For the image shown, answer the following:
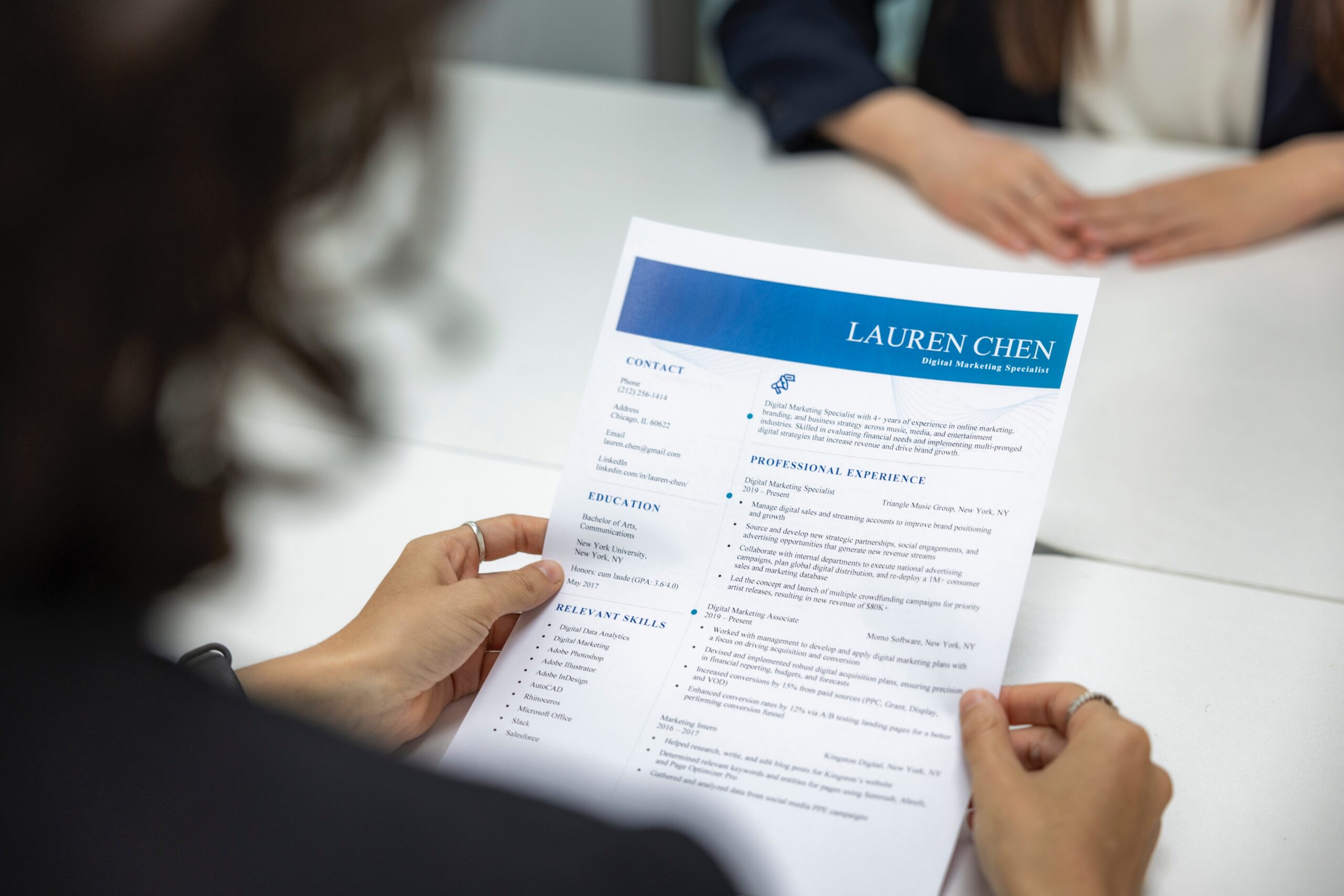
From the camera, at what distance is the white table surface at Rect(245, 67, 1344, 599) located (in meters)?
0.71

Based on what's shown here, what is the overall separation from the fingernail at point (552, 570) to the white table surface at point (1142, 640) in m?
0.09

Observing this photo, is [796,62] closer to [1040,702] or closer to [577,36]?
[1040,702]

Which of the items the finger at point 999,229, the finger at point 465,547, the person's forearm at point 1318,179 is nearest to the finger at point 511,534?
the finger at point 465,547

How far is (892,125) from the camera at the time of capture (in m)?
1.06

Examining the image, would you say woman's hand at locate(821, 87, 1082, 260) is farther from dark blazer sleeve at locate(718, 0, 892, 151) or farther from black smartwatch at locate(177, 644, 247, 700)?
black smartwatch at locate(177, 644, 247, 700)

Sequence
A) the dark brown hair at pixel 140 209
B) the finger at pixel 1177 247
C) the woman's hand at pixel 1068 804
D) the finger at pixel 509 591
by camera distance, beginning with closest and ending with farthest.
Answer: the dark brown hair at pixel 140 209, the woman's hand at pixel 1068 804, the finger at pixel 509 591, the finger at pixel 1177 247

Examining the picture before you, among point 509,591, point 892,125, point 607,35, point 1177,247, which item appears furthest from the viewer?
point 607,35

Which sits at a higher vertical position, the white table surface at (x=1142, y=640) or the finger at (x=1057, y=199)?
the finger at (x=1057, y=199)

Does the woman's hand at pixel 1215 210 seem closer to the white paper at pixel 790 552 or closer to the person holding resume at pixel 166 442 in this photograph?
the white paper at pixel 790 552

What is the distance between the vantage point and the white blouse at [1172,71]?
1.08 m

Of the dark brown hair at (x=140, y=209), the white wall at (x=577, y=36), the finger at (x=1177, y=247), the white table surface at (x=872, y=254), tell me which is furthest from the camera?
the white wall at (x=577, y=36)

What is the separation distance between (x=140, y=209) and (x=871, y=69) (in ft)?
3.15

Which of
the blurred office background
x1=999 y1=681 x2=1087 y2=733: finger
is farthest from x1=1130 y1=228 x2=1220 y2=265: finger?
the blurred office background

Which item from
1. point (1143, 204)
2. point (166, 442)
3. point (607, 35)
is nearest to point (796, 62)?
point (1143, 204)
